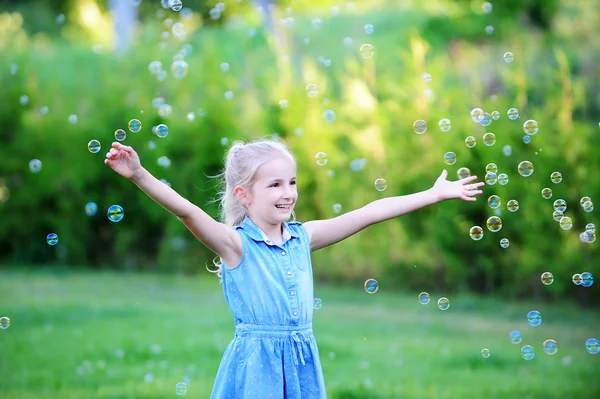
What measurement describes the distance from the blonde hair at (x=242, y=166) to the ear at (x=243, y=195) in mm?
15

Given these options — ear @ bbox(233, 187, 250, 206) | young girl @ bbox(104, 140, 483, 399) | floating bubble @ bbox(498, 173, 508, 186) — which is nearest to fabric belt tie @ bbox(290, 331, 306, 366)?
young girl @ bbox(104, 140, 483, 399)

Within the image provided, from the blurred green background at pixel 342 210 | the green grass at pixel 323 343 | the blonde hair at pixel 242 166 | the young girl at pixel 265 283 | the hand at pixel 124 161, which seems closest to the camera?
the hand at pixel 124 161

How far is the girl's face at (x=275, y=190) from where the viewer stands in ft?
10.8

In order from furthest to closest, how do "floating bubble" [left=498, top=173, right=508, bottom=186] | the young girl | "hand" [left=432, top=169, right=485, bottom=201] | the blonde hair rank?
"floating bubble" [left=498, top=173, right=508, bottom=186] → "hand" [left=432, top=169, right=485, bottom=201] → the blonde hair → the young girl

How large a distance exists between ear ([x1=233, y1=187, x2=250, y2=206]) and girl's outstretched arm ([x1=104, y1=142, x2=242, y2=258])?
0.21 m

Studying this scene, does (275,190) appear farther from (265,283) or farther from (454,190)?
(454,190)

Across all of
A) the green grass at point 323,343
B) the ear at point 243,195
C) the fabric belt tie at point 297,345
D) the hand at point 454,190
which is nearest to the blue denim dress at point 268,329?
the fabric belt tie at point 297,345

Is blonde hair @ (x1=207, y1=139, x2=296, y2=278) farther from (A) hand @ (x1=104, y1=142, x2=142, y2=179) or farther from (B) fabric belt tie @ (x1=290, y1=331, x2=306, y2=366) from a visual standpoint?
(A) hand @ (x1=104, y1=142, x2=142, y2=179)

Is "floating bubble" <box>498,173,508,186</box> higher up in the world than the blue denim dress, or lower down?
higher up

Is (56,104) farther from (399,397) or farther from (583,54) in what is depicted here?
(399,397)

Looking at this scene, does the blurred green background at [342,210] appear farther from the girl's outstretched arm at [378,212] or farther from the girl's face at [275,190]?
the girl's face at [275,190]

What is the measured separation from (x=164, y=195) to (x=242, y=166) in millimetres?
462

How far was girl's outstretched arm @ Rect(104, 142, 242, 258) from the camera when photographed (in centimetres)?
297

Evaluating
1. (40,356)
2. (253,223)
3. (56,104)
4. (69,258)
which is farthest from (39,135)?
(253,223)
